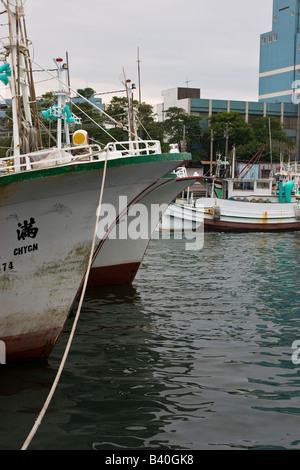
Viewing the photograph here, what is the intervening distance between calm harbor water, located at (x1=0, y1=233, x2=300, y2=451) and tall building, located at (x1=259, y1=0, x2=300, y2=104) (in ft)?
222

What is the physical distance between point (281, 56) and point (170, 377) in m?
75.4

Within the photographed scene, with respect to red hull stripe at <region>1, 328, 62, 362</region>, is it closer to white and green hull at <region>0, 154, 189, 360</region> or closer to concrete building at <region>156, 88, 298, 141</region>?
white and green hull at <region>0, 154, 189, 360</region>

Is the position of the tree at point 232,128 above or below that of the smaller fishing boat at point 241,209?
above

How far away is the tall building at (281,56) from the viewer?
7300 cm

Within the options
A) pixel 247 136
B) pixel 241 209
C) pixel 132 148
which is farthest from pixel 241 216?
pixel 247 136

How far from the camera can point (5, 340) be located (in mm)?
8039

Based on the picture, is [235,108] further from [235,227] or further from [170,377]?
[170,377]

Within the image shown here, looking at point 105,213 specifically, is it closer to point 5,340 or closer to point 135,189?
point 135,189

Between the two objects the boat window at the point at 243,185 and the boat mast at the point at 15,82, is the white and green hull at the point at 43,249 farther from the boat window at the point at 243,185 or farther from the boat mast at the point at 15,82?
the boat window at the point at 243,185

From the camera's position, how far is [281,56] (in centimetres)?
7550

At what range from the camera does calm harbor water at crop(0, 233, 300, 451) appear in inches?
235

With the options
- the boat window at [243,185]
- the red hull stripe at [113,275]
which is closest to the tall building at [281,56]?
the boat window at [243,185]

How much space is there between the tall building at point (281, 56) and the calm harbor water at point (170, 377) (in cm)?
6756

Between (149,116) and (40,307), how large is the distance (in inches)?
2302
